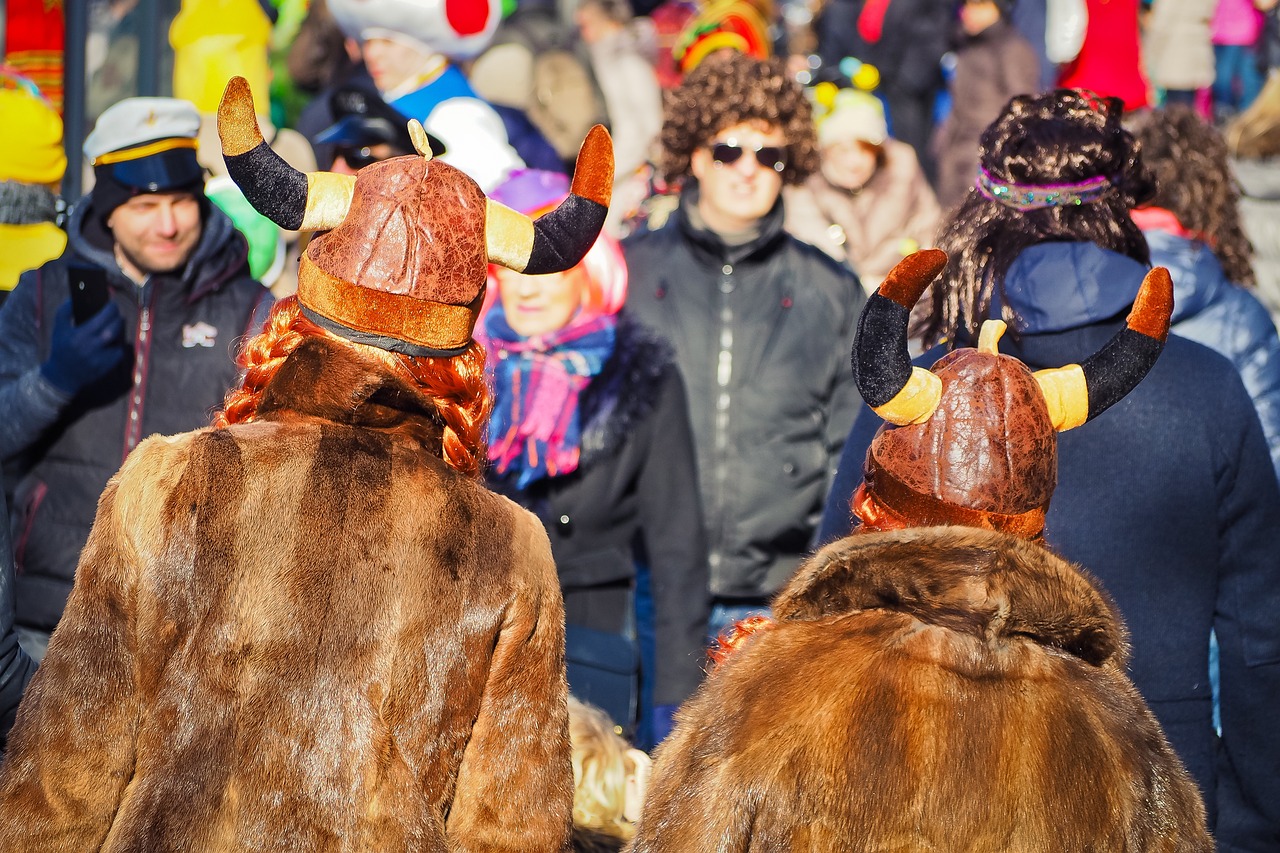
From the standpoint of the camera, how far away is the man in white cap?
4.43m

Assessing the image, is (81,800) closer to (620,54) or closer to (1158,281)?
(1158,281)

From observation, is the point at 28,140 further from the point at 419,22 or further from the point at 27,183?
the point at 419,22

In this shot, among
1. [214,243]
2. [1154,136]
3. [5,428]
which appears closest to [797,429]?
[1154,136]

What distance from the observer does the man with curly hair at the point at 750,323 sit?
16.7 feet

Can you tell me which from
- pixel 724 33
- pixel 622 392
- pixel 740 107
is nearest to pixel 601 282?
pixel 622 392

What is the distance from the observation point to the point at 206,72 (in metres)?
7.30

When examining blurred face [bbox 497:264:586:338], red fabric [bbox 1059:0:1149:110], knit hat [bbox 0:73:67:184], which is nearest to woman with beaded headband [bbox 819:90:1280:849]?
blurred face [bbox 497:264:586:338]

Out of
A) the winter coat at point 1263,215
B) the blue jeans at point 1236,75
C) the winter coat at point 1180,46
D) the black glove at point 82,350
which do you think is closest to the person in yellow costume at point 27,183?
the black glove at point 82,350

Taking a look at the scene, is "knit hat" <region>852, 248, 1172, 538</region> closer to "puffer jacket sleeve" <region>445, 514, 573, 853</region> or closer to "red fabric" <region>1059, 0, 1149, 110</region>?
"puffer jacket sleeve" <region>445, 514, 573, 853</region>

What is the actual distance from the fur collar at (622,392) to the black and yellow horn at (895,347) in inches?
80.1

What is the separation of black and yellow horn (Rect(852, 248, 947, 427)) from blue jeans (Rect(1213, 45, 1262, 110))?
8342mm

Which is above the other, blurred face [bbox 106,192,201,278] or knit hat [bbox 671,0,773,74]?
knit hat [bbox 671,0,773,74]

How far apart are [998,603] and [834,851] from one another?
442mm

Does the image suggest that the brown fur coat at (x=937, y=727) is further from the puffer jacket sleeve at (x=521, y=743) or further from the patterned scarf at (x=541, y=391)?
the patterned scarf at (x=541, y=391)
